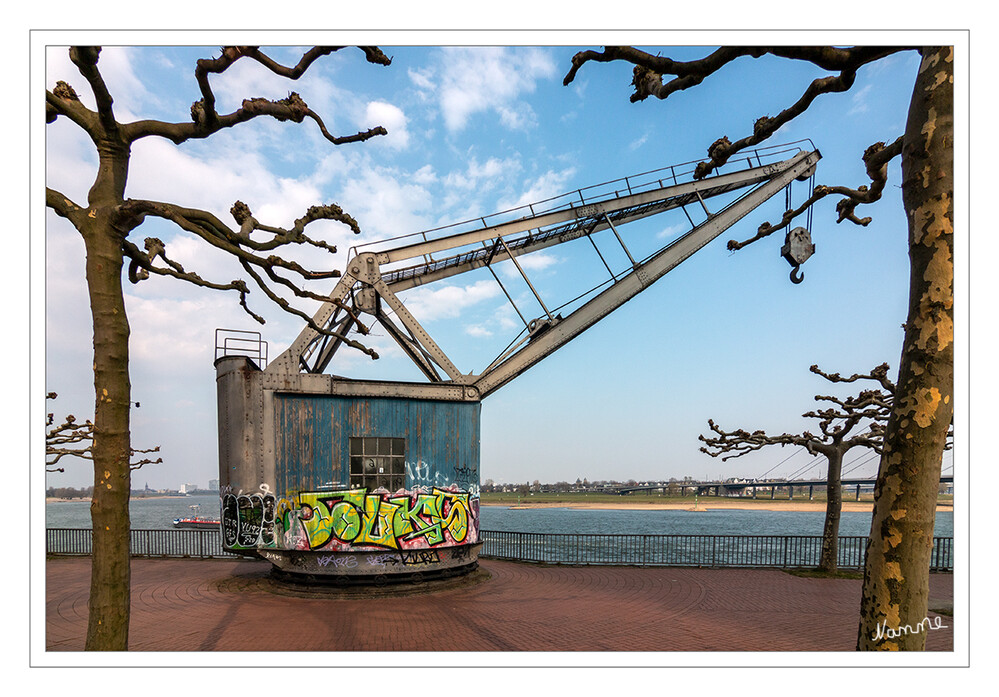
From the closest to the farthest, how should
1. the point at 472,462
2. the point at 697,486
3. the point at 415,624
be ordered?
the point at 415,624, the point at 472,462, the point at 697,486

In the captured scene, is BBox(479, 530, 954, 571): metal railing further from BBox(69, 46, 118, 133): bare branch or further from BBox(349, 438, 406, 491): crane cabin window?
BBox(69, 46, 118, 133): bare branch

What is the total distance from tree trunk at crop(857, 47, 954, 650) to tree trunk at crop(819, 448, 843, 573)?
13.9 m

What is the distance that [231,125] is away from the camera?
5.64 metres

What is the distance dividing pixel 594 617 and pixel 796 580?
26.2 feet

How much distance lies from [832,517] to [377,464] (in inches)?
536

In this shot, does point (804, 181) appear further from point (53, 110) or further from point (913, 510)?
point (53, 110)

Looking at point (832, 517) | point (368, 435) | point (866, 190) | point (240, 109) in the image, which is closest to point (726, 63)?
point (866, 190)

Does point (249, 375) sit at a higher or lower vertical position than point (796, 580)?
higher

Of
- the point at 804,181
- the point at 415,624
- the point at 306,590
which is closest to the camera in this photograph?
the point at 415,624

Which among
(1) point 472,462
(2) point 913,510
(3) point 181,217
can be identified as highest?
(3) point 181,217

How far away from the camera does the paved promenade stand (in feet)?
30.8

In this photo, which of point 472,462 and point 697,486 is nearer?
point 472,462

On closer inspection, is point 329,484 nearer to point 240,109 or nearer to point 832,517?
point 240,109

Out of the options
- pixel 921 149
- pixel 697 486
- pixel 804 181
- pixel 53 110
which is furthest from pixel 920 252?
pixel 697 486
